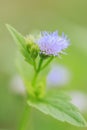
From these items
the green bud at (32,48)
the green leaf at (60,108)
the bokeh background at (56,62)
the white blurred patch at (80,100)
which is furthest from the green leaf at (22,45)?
the white blurred patch at (80,100)

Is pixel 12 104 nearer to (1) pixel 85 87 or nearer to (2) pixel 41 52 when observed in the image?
(1) pixel 85 87

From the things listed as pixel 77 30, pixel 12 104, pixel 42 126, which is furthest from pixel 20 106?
pixel 77 30

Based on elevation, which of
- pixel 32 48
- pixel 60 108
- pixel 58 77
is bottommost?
pixel 60 108

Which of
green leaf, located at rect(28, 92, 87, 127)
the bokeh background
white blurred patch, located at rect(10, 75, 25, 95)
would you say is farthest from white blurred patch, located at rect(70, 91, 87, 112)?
green leaf, located at rect(28, 92, 87, 127)

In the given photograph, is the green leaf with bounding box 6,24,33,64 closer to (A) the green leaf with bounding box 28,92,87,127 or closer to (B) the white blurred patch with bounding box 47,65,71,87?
(A) the green leaf with bounding box 28,92,87,127

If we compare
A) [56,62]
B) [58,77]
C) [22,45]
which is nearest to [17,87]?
[58,77]

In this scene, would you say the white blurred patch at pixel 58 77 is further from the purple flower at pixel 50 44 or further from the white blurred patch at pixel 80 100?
the purple flower at pixel 50 44

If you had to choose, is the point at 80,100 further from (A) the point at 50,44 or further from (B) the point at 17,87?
(A) the point at 50,44
